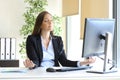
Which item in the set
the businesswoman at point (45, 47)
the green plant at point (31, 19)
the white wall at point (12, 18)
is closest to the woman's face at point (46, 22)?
the businesswoman at point (45, 47)

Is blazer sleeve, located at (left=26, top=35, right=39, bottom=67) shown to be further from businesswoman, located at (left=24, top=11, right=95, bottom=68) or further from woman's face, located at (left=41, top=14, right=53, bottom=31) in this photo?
woman's face, located at (left=41, top=14, right=53, bottom=31)

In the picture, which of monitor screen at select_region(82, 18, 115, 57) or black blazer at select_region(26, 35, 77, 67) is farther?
black blazer at select_region(26, 35, 77, 67)

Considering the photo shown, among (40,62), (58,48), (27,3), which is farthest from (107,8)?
(27,3)

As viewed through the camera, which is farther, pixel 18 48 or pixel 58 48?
pixel 18 48

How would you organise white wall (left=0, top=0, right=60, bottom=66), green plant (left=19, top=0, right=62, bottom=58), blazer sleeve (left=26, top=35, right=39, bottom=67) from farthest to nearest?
white wall (left=0, top=0, right=60, bottom=66), green plant (left=19, top=0, right=62, bottom=58), blazer sleeve (left=26, top=35, right=39, bottom=67)

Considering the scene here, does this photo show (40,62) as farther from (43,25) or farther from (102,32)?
(102,32)

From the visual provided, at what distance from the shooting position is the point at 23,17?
4977mm

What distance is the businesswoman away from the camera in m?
3.04

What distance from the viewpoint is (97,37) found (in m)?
2.45

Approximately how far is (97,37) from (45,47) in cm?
83

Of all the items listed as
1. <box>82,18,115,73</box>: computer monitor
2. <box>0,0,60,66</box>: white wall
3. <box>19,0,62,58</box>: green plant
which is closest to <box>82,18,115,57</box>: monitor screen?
<box>82,18,115,73</box>: computer monitor

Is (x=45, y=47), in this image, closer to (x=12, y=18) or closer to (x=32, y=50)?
(x=32, y=50)

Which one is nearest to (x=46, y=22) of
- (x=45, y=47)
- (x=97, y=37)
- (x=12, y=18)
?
(x=45, y=47)

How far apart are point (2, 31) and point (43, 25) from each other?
192cm
